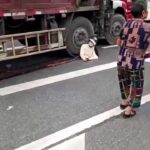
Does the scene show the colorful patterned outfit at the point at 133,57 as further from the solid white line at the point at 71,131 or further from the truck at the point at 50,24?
the truck at the point at 50,24

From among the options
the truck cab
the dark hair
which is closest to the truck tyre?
the truck cab

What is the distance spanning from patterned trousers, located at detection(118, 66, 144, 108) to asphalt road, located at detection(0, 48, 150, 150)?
26 centimetres

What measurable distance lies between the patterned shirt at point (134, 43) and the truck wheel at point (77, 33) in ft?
14.5

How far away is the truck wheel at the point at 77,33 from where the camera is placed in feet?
32.2

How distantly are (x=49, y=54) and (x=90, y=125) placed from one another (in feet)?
18.0

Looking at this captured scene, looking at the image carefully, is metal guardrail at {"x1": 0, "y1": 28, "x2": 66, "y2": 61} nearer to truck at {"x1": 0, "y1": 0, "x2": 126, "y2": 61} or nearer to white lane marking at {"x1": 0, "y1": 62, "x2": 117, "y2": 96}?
truck at {"x1": 0, "y1": 0, "x2": 126, "y2": 61}

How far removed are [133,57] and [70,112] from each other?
126 cm

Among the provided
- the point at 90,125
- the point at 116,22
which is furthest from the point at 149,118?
the point at 116,22

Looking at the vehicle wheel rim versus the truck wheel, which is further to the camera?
the vehicle wheel rim

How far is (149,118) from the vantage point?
5566 mm

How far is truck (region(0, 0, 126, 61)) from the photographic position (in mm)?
8227

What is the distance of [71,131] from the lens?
5148 millimetres

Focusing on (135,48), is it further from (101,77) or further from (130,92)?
(101,77)

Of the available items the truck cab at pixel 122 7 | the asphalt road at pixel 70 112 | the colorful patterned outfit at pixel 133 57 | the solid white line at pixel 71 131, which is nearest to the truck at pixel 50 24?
the truck cab at pixel 122 7
